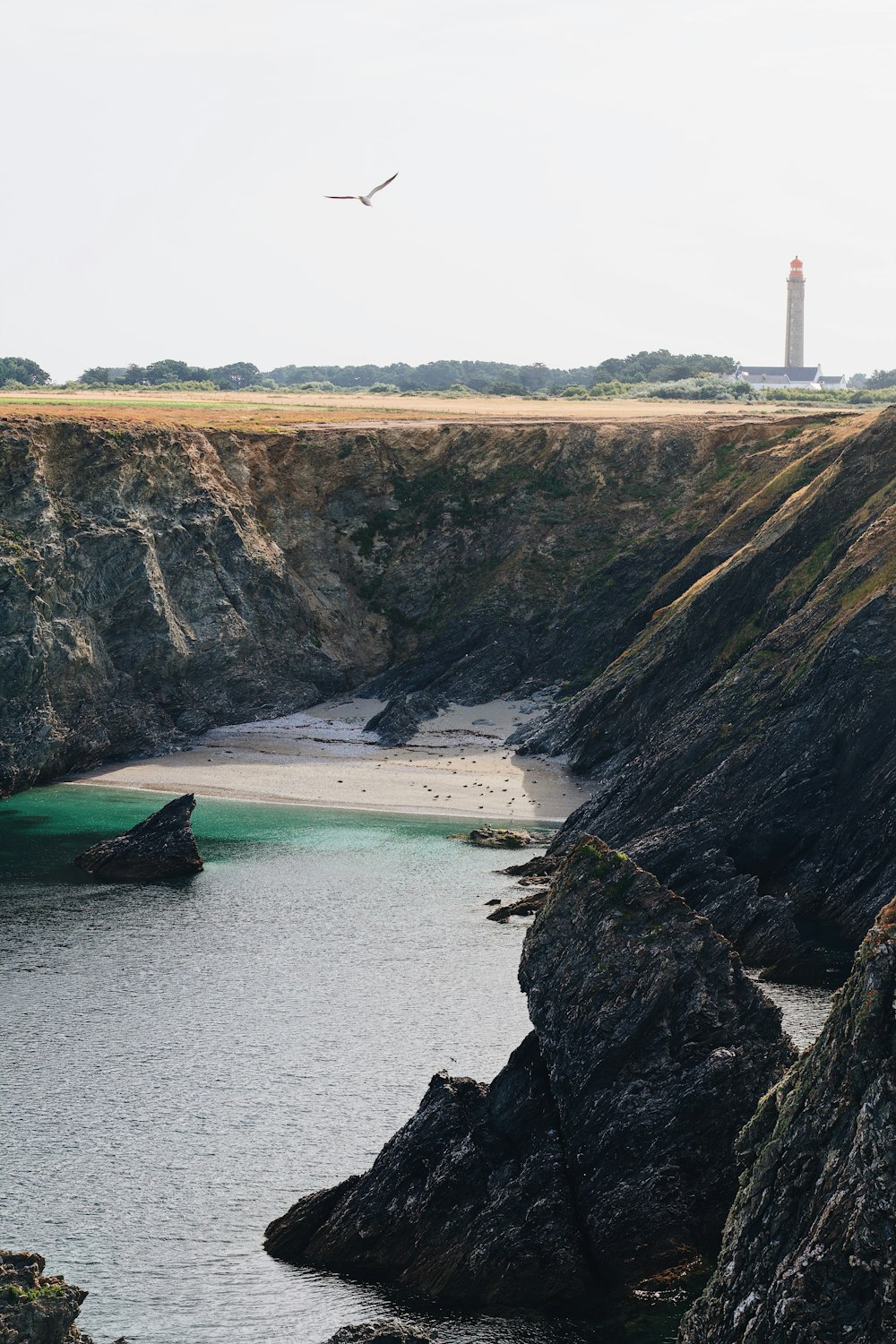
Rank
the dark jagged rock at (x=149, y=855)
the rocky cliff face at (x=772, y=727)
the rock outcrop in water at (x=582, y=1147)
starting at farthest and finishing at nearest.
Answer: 1. the dark jagged rock at (x=149, y=855)
2. the rocky cliff face at (x=772, y=727)
3. the rock outcrop in water at (x=582, y=1147)

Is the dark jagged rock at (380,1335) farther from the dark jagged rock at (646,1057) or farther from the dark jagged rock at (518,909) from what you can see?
the dark jagged rock at (518,909)

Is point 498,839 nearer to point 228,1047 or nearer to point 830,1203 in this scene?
point 228,1047

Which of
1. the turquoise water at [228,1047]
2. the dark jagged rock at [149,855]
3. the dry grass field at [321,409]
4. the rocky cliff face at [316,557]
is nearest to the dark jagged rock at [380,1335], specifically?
the turquoise water at [228,1047]

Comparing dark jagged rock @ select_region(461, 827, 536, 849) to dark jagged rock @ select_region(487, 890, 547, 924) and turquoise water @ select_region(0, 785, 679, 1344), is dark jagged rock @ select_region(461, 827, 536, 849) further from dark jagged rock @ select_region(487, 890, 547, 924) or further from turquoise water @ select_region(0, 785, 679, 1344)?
dark jagged rock @ select_region(487, 890, 547, 924)

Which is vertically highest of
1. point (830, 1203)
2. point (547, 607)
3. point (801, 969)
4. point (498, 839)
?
point (547, 607)

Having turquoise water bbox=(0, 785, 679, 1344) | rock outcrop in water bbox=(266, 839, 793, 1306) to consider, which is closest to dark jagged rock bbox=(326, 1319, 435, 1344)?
turquoise water bbox=(0, 785, 679, 1344)

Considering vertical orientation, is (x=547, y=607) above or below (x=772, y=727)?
above

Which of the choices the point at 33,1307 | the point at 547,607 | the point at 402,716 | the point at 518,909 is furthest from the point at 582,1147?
the point at 547,607
